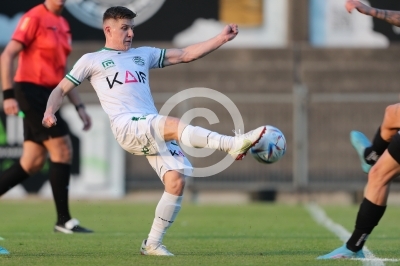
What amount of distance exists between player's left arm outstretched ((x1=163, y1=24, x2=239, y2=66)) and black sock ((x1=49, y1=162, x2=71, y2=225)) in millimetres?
2512

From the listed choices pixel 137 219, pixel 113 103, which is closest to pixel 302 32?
pixel 137 219

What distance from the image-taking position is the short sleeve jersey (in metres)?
7.22

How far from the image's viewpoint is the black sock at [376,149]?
7.64m

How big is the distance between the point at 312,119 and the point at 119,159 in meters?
3.50

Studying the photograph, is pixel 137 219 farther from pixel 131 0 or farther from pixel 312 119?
pixel 131 0

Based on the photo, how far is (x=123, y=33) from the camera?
7.40 metres

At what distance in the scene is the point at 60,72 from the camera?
9.71m

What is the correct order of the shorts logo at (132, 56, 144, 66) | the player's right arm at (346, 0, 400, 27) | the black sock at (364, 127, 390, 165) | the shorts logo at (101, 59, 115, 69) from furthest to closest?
the black sock at (364, 127, 390, 165)
the shorts logo at (132, 56, 144, 66)
the shorts logo at (101, 59, 115, 69)
the player's right arm at (346, 0, 400, 27)

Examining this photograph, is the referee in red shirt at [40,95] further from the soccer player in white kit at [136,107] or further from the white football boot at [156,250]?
the white football boot at [156,250]

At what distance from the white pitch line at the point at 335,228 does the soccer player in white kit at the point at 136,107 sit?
4.87 ft

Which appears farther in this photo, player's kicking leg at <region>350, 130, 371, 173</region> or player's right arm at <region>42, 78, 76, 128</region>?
player's kicking leg at <region>350, 130, 371, 173</region>

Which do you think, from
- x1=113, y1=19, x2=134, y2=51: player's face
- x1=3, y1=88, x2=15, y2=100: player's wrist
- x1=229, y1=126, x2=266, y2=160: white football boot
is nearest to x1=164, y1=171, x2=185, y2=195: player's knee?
x1=229, y1=126, x2=266, y2=160: white football boot

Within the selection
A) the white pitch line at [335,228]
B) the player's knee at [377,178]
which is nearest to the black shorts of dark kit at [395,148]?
the player's knee at [377,178]

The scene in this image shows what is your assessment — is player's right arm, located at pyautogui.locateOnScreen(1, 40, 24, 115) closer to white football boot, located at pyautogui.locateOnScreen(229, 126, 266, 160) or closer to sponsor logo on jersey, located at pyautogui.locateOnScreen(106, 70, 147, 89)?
sponsor logo on jersey, located at pyautogui.locateOnScreen(106, 70, 147, 89)
